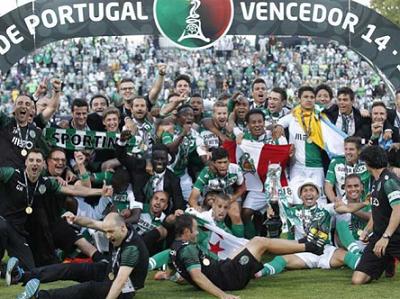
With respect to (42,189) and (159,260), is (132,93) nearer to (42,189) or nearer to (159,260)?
(42,189)

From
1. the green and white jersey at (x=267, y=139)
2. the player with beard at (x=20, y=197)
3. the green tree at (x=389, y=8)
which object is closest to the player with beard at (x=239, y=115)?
the green and white jersey at (x=267, y=139)

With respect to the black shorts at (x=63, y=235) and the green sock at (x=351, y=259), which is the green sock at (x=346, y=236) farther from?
the black shorts at (x=63, y=235)

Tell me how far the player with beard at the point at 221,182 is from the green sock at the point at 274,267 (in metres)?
0.78

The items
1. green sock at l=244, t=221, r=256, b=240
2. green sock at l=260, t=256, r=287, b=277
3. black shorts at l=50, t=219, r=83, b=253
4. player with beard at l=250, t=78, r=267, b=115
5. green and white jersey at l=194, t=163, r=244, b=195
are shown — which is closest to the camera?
green sock at l=260, t=256, r=287, b=277

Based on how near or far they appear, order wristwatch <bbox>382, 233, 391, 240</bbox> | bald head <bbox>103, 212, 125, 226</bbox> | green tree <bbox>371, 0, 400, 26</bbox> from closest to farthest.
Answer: bald head <bbox>103, 212, 125, 226</bbox> → wristwatch <bbox>382, 233, 391, 240</bbox> → green tree <bbox>371, 0, 400, 26</bbox>

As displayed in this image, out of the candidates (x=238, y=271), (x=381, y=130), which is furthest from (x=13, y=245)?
(x=381, y=130)

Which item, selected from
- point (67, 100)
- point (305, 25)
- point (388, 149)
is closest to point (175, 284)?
point (388, 149)

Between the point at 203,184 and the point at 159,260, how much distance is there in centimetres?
128

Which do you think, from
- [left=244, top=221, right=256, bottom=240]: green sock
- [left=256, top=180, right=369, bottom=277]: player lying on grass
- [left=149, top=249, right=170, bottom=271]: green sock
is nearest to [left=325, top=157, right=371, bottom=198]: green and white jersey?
[left=256, top=180, right=369, bottom=277]: player lying on grass

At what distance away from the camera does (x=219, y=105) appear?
1052cm

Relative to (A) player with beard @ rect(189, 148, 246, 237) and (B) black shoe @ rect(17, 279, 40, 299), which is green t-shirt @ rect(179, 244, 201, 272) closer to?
(B) black shoe @ rect(17, 279, 40, 299)

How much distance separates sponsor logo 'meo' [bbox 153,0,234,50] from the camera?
35.3ft

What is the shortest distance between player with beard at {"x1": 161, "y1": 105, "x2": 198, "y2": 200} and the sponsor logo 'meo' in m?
0.81

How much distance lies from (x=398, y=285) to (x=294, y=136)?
7.94ft
